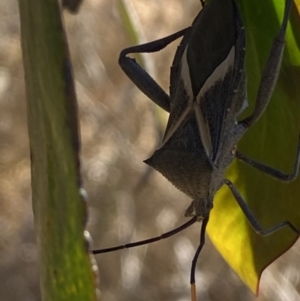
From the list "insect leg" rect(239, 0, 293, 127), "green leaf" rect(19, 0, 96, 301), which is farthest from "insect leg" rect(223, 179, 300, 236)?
"green leaf" rect(19, 0, 96, 301)

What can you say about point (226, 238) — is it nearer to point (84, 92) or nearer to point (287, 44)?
point (287, 44)

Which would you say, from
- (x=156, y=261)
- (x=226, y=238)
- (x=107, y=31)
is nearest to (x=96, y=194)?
(x=156, y=261)

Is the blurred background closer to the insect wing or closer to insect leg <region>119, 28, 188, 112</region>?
insect leg <region>119, 28, 188, 112</region>

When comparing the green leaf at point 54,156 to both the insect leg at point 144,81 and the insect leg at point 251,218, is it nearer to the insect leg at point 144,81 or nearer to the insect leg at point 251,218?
the insect leg at point 251,218

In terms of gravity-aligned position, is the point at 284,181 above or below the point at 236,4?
below

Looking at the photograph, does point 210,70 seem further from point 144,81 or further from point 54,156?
point 54,156

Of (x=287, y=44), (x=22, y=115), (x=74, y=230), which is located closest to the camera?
(x=74, y=230)

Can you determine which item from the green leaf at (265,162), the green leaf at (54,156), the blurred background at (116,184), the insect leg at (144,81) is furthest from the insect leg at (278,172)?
the blurred background at (116,184)
